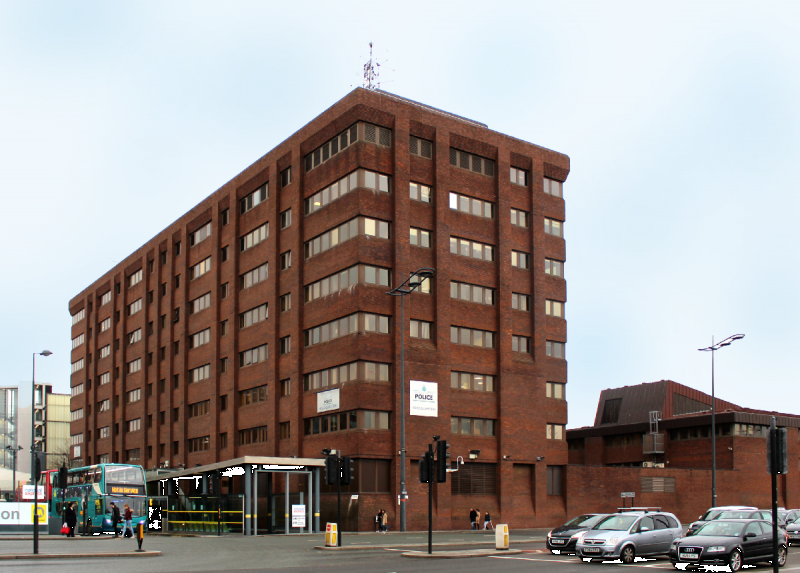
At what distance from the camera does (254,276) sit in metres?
64.2

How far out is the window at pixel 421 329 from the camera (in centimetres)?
5341

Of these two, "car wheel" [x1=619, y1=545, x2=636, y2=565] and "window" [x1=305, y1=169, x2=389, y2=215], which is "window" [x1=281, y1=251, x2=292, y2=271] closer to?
"window" [x1=305, y1=169, x2=389, y2=215]

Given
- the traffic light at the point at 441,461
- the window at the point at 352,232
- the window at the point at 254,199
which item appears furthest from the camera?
the window at the point at 254,199

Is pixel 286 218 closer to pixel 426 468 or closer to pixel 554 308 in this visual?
pixel 554 308

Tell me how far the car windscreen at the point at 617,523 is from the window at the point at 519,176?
35915 mm

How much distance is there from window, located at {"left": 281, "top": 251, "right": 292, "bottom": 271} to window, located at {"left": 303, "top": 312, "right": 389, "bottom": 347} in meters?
6.81

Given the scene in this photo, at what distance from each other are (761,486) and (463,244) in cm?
3545

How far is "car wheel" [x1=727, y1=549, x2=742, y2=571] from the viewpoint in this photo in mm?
23750

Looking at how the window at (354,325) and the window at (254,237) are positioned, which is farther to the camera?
the window at (254,237)

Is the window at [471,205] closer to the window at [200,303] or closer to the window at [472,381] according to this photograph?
the window at [472,381]

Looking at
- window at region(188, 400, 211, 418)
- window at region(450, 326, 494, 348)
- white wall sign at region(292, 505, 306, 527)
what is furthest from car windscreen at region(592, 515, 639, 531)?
window at region(188, 400, 211, 418)

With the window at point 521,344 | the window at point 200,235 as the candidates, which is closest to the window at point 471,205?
the window at point 521,344

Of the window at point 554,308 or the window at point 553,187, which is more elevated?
the window at point 553,187

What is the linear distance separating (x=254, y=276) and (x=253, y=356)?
6.05 metres
